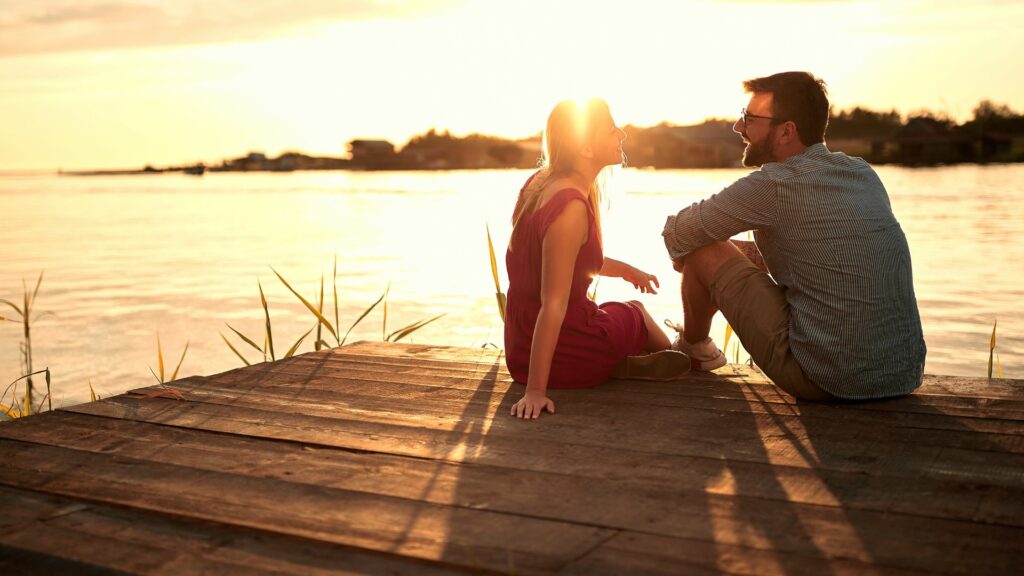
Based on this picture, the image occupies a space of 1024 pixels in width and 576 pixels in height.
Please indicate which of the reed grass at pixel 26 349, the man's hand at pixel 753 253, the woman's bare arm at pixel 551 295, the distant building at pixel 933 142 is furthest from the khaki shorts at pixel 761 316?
the distant building at pixel 933 142

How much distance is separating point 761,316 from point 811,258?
0.95 feet

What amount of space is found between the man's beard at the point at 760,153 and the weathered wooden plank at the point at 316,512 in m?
1.68

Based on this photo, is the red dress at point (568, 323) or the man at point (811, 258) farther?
the red dress at point (568, 323)

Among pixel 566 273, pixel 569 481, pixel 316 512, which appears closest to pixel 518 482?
pixel 569 481

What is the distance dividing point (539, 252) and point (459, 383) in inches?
26.2

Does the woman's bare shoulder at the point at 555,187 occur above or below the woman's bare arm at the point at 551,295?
above

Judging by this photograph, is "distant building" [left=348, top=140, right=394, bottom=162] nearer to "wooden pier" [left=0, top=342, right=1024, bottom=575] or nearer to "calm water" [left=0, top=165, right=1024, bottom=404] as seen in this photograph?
"calm water" [left=0, top=165, right=1024, bottom=404]

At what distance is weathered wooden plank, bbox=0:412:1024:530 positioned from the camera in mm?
2162

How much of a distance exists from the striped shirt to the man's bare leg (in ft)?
0.69

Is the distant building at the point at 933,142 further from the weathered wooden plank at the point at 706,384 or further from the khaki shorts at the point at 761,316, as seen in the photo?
the khaki shorts at the point at 761,316

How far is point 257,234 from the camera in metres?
21.2

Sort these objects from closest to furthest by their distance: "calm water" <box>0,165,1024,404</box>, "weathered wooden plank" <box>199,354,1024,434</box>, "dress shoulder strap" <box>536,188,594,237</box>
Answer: "weathered wooden plank" <box>199,354,1024,434</box> < "dress shoulder strap" <box>536,188,594,237</box> < "calm water" <box>0,165,1024,404</box>

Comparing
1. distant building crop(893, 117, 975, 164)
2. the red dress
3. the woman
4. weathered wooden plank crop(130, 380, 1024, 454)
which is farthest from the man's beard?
distant building crop(893, 117, 975, 164)

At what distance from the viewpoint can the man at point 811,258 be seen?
304cm
